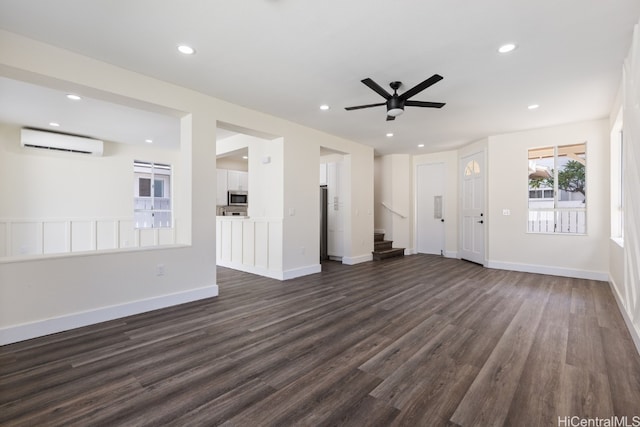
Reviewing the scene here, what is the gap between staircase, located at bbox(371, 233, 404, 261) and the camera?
22.2ft

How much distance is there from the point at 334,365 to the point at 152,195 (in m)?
7.06

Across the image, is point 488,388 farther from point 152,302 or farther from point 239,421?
point 152,302

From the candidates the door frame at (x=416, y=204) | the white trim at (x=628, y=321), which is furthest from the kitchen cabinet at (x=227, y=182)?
the white trim at (x=628, y=321)

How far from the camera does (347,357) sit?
2266 millimetres

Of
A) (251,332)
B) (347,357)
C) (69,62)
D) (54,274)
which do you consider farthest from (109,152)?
(347,357)

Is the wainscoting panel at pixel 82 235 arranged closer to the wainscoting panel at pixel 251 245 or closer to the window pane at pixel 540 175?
the wainscoting panel at pixel 251 245

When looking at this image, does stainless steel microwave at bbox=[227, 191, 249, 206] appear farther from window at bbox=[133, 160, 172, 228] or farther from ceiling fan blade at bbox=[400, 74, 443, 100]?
ceiling fan blade at bbox=[400, 74, 443, 100]

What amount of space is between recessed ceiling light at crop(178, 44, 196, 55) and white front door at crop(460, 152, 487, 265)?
19.1 feet

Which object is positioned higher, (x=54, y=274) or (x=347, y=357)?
(x=54, y=274)

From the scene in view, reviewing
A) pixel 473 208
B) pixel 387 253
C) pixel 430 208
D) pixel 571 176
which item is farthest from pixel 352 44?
pixel 430 208

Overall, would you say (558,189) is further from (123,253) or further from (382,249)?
(123,253)

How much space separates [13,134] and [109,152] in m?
1.49

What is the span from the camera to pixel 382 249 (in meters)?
7.19

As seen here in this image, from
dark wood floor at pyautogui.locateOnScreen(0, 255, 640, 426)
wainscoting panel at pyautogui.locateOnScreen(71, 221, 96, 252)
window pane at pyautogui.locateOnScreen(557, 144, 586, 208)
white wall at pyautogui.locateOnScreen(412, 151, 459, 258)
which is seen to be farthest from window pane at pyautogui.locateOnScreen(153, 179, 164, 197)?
window pane at pyautogui.locateOnScreen(557, 144, 586, 208)
